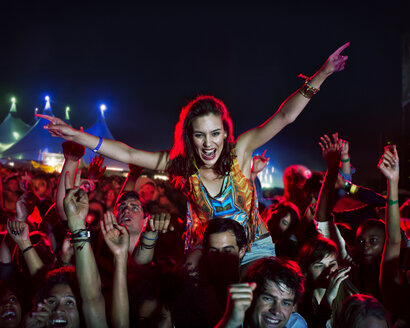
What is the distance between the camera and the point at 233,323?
68.6 inches

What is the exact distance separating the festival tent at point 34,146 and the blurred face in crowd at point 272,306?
1559 cm

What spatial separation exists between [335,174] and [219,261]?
159cm

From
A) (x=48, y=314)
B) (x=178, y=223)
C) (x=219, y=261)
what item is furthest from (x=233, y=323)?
(x=178, y=223)

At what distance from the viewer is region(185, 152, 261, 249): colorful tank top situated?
2623mm

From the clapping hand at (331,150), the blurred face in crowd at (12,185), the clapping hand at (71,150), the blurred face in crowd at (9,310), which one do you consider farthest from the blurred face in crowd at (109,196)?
the clapping hand at (331,150)

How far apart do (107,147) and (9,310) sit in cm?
145

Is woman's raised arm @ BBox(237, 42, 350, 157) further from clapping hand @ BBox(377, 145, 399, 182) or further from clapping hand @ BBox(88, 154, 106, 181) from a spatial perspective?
clapping hand @ BBox(88, 154, 106, 181)

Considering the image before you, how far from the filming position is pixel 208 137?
262cm

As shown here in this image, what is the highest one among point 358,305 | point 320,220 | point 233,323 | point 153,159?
point 153,159

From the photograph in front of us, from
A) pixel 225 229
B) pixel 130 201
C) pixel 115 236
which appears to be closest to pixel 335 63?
pixel 225 229

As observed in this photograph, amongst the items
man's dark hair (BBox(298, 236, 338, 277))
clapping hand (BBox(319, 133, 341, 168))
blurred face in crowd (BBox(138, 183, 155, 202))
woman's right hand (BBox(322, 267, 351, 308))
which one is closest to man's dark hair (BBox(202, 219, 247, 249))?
woman's right hand (BBox(322, 267, 351, 308))

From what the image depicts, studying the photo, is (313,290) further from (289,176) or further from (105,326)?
(289,176)

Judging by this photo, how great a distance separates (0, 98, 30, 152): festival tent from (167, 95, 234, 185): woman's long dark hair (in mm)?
20574

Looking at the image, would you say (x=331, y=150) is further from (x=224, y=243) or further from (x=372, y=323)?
(x=372, y=323)
